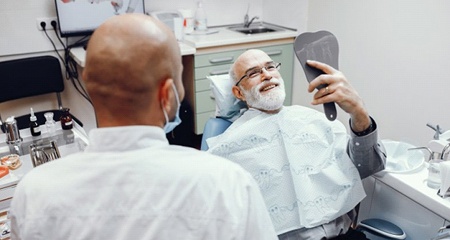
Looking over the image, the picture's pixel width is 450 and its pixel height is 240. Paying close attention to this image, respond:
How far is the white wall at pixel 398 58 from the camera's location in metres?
2.42

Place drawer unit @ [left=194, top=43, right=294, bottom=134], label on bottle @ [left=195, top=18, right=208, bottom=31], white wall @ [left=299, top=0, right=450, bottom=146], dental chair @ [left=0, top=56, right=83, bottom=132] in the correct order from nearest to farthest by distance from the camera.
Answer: white wall @ [left=299, top=0, right=450, bottom=146], dental chair @ [left=0, top=56, right=83, bottom=132], drawer unit @ [left=194, top=43, right=294, bottom=134], label on bottle @ [left=195, top=18, right=208, bottom=31]

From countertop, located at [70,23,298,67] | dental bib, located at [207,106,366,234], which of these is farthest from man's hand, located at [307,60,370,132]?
countertop, located at [70,23,298,67]

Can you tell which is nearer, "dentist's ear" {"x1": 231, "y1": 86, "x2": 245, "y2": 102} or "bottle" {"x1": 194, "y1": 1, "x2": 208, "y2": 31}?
"dentist's ear" {"x1": 231, "y1": 86, "x2": 245, "y2": 102}

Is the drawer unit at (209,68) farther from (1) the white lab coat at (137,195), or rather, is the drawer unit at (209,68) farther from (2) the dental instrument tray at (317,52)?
(1) the white lab coat at (137,195)

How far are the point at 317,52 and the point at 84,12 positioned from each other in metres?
2.37

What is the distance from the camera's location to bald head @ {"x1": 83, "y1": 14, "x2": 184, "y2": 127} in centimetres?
74

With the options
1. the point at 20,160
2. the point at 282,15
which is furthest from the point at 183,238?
the point at 282,15

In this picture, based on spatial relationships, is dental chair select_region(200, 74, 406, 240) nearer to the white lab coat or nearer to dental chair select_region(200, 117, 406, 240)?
dental chair select_region(200, 117, 406, 240)

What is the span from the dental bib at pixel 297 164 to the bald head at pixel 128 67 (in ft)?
3.16

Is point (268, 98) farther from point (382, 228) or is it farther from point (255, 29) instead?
point (255, 29)

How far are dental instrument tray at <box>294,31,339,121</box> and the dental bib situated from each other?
1.14ft

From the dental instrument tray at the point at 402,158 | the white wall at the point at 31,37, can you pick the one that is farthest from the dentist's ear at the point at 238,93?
the white wall at the point at 31,37

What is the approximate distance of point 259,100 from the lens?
183 cm

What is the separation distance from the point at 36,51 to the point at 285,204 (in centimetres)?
261
